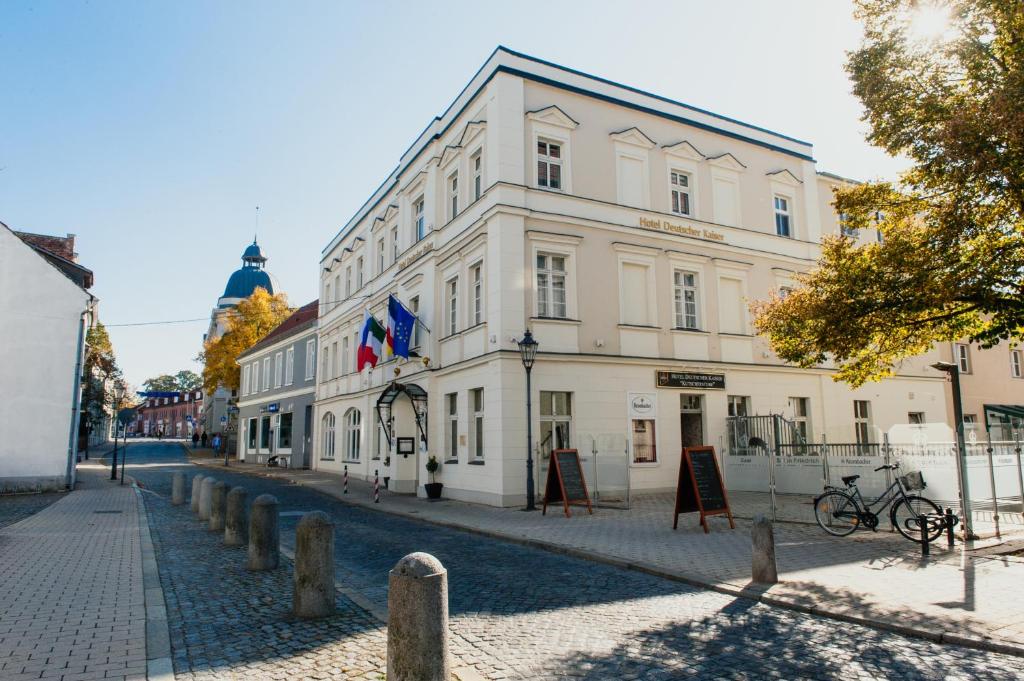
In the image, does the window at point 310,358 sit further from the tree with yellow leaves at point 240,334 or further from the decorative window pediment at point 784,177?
the decorative window pediment at point 784,177

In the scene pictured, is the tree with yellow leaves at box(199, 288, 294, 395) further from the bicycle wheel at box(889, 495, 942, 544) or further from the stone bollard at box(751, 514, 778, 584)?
the stone bollard at box(751, 514, 778, 584)

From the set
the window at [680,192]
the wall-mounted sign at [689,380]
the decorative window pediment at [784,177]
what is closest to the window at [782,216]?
the decorative window pediment at [784,177]

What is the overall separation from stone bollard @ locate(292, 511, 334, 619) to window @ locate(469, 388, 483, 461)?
1213 centimetres

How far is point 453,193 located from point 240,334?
120 ft

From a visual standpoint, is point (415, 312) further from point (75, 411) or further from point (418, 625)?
point (418, 625)

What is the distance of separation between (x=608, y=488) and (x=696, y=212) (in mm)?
9803

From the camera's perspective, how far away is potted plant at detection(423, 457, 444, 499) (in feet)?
65.3

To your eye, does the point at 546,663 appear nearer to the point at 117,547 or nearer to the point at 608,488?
the point at 117,547

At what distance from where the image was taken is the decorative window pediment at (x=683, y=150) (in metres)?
21.5

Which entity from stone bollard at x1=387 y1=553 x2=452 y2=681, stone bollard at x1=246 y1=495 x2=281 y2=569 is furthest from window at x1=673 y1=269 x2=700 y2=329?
stone bollard at x1=387 y1=553 x2=452 y2=681

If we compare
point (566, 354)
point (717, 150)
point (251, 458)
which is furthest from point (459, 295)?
point (251, 458)

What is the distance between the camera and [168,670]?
498 centimetres

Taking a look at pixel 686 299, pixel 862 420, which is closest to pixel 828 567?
pixel 686 299

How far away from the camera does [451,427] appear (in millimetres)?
20438
